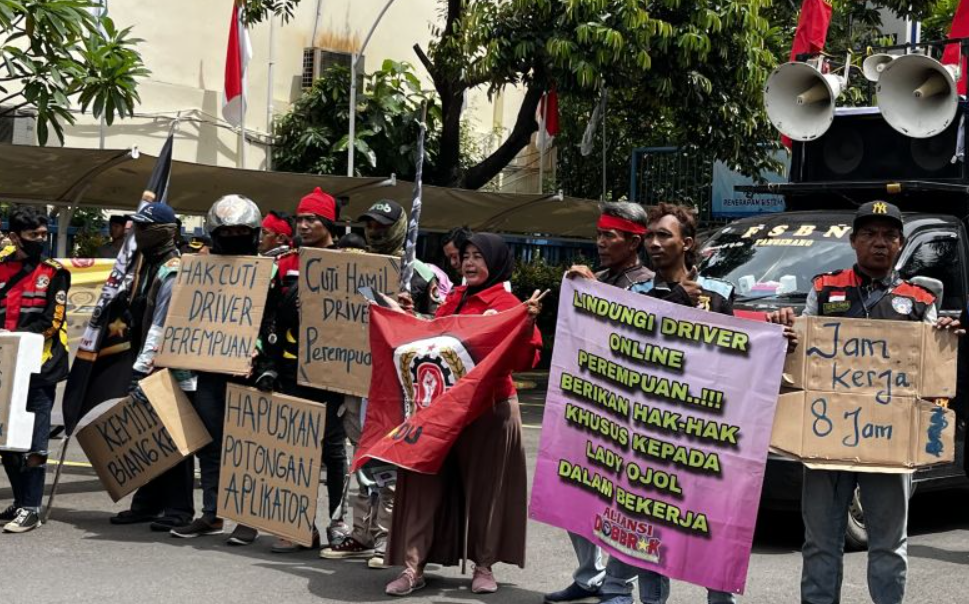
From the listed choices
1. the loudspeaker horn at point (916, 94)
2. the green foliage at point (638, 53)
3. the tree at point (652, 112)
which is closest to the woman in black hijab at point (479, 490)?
the loudspeaker horn at point (916, 94)

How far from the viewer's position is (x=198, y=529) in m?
8.59

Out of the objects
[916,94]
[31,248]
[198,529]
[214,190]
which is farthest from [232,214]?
[214,190]

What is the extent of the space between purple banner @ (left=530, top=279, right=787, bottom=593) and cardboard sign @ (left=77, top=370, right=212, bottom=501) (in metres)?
2.74

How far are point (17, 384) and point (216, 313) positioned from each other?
3.91ft

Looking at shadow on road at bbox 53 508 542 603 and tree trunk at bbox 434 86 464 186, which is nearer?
shadow on road at bbox 53 508 542 603

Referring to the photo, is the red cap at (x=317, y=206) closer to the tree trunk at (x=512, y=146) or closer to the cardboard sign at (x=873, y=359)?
the cardboard sign at (x=873, y=359)

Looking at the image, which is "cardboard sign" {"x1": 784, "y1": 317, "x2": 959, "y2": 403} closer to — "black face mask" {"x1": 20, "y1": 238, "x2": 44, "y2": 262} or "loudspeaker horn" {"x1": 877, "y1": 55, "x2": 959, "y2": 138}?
"black face mask" {"x1": 20, "y1": 238, "x2": 44, "y2": 262}

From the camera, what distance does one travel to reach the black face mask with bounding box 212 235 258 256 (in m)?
8.64

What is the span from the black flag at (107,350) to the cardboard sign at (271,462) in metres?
1.02

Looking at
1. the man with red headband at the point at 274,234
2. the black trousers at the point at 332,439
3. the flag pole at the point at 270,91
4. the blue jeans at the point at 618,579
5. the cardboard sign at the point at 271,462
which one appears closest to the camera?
the blue jeans at the point at 618,579

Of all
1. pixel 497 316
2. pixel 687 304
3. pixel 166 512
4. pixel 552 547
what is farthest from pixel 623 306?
pixel 166 512

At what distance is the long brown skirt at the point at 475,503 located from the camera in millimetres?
7230

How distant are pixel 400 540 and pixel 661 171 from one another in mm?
20163

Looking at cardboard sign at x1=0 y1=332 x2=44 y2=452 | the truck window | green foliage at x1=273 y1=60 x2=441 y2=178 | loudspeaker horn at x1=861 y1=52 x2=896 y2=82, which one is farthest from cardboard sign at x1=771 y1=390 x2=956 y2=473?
green foliage at x1=273 y1=60 x2=441 y2=178
